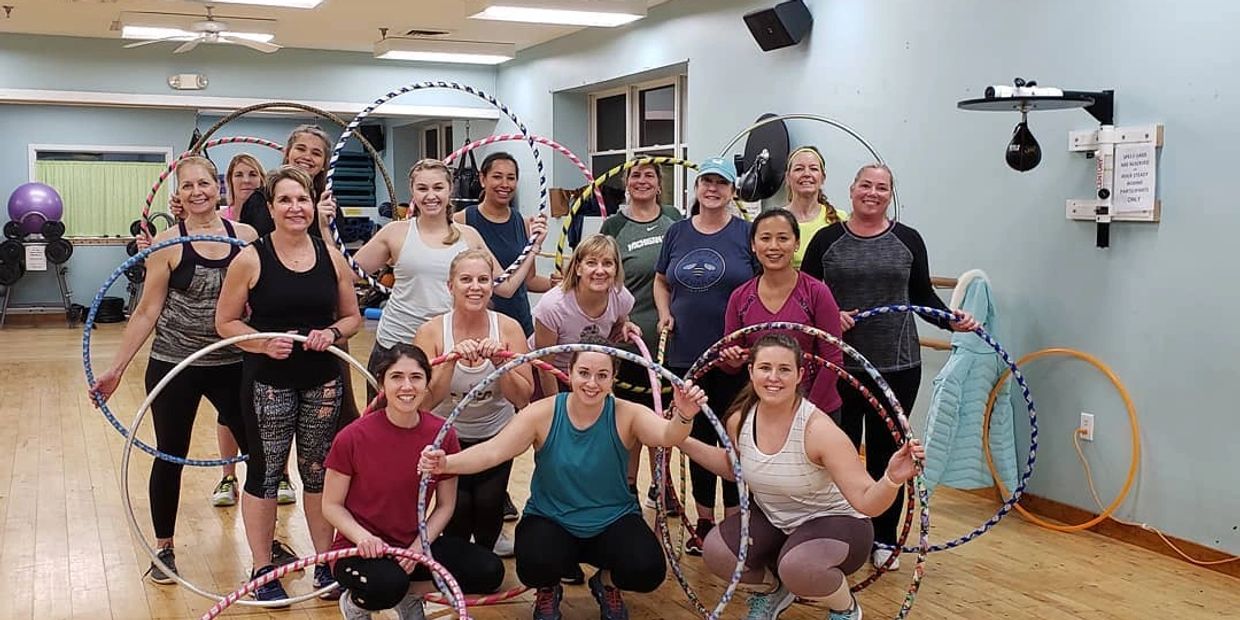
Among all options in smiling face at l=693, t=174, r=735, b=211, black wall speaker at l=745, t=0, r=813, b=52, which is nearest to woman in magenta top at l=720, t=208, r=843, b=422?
smiling face at l=693, t=174, r=735, b=211

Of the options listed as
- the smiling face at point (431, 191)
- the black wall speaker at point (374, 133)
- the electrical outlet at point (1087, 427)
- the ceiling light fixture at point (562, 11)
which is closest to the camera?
the smiling face at point (431, 191)

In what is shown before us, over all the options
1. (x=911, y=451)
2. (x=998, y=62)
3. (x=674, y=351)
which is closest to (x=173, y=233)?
(x=674, y=351)

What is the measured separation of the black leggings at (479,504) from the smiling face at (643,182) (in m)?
1.33

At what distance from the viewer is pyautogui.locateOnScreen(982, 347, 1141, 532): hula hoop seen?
5133 millimetres

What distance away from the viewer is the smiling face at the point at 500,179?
4922 mm

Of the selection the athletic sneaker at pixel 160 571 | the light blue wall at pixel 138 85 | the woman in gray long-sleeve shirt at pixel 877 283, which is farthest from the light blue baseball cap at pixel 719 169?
the light blue wall at pixel 138 85

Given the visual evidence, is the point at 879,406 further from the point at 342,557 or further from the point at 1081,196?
the point at 1081,196

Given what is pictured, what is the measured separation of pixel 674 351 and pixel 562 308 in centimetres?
52

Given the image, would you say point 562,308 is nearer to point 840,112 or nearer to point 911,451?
point 911,451

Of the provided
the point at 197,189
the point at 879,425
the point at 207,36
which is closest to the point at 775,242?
the point at 879,425

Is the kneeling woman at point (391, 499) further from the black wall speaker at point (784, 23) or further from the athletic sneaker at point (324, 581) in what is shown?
the black wall speaker at point (784, 23)

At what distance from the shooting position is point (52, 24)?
10.7m

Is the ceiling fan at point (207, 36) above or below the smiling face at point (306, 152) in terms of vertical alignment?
above

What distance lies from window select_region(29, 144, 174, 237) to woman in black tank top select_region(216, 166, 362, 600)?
11.3 metres
